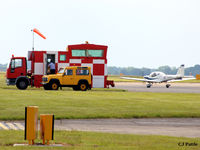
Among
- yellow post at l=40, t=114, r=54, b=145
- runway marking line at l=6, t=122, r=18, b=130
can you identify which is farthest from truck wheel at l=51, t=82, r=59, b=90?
yellow post at l=40, t=114, r=54, b=145

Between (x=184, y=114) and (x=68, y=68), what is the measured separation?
14.6 metres

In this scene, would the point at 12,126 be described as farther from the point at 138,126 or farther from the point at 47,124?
the point at 47,124

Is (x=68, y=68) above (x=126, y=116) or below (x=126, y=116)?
above

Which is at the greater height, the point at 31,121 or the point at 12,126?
the point at 31,121

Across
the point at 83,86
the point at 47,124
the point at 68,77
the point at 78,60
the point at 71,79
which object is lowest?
the point at 47,124

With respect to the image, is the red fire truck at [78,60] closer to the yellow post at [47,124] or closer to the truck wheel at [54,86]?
the truck wheel at [54,86]

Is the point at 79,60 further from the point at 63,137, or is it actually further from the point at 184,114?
the point at 63,137

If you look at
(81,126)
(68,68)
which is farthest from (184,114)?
(68,68)

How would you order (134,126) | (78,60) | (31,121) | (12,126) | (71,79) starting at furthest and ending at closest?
1. (78,60)
2. (71,79)
3. (134,126)
4. (12,126)
5. (31,121)

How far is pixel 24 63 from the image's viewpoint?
96.6 feet

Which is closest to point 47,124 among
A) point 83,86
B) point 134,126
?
point 134,126

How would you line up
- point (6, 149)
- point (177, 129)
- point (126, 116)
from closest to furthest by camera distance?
point (6, 149)
point (177, 129)
point (126, 116)

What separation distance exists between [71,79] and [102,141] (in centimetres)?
2036

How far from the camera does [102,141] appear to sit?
342 inches
